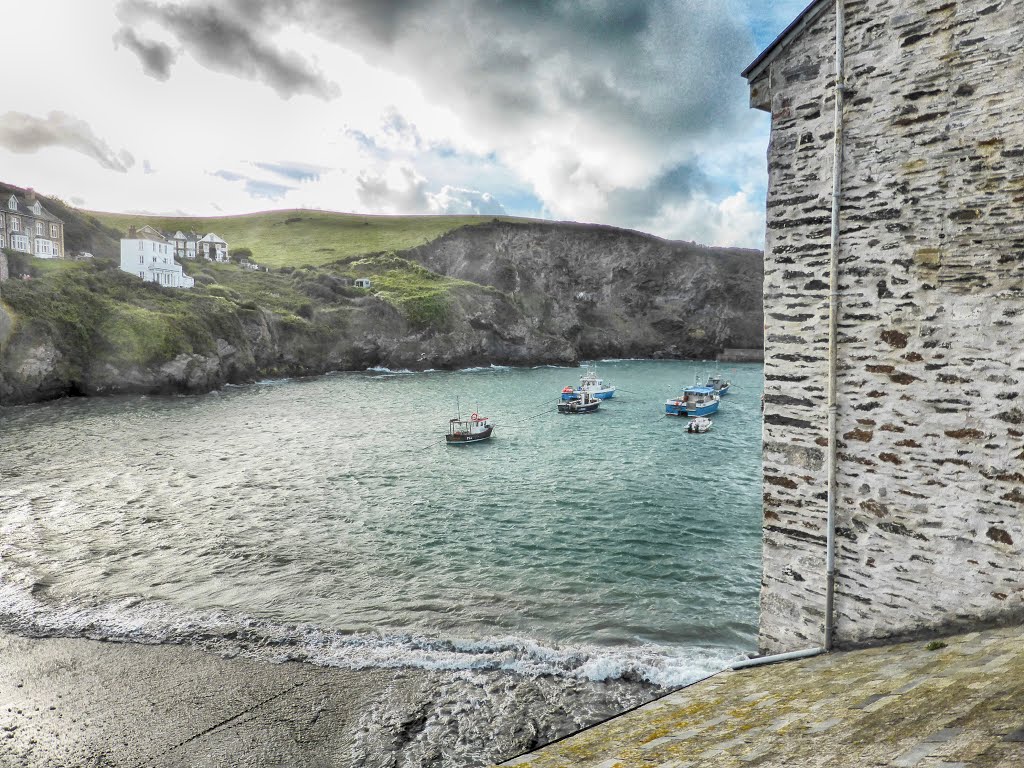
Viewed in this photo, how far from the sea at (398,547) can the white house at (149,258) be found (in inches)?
1513

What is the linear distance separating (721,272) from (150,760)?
118594 millimetres

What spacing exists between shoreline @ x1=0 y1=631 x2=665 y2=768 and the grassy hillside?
358 ft

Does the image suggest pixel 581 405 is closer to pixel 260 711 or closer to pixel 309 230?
pixel 260 711

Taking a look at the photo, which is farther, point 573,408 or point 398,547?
point 573,408

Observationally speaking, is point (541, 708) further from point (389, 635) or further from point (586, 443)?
point (586, 443)

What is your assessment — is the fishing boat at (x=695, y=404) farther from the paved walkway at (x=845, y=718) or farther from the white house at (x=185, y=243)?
the white house at (x=185, y=243)

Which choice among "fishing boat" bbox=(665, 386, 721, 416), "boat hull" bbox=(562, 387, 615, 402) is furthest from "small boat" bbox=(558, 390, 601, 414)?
"fishing boat" bbox=(665, 386, 721, 416)

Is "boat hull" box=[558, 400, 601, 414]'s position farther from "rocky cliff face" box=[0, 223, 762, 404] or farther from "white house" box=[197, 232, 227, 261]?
"white house" box=[197, 232, 227, 261]

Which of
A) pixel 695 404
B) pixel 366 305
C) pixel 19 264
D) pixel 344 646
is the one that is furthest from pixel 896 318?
pixel 366 305

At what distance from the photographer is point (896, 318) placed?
6.05 meters

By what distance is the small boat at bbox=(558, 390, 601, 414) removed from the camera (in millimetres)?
44438

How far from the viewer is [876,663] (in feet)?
18.7

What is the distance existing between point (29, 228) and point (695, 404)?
73319 millimetres

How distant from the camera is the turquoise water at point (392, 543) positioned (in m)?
12.4
